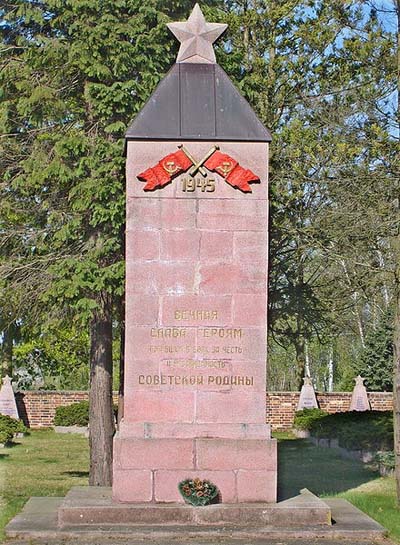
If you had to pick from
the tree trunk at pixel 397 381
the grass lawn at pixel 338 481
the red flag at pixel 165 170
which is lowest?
the grass lawn at pixel 338 481

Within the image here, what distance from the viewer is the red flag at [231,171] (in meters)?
12.3

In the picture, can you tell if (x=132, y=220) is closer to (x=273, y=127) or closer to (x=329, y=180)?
(x=329, y=180)

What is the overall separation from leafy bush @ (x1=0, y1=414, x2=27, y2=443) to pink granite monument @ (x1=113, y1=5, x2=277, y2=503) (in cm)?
1627

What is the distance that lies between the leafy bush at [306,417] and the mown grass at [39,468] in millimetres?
6494

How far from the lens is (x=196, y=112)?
12586 millimetres

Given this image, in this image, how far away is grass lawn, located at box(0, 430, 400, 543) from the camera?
14.8m

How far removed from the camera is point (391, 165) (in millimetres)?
15555

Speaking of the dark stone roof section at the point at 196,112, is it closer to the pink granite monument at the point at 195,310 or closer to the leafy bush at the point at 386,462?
the pink granite monument at the point at 195,310

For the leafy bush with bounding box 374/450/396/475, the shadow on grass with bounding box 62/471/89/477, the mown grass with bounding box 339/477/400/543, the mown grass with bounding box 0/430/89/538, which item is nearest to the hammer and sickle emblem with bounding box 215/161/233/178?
the mown grass with bounding box 339/477/400/543

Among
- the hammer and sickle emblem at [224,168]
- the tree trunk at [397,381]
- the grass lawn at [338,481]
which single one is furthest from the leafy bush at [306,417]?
the hammer and sickle emblem at [224,168]

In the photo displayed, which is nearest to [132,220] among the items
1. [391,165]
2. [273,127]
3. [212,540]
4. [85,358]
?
[212,540]

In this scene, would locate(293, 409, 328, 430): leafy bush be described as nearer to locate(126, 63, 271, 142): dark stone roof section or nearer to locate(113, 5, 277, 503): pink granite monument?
locate(113, 5, 277, 503): pink granite monument

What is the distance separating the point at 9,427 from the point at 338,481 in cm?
1306

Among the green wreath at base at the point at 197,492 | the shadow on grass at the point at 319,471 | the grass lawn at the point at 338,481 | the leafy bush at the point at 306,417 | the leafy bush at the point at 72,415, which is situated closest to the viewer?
the green wreath at base at the point at 197,492
